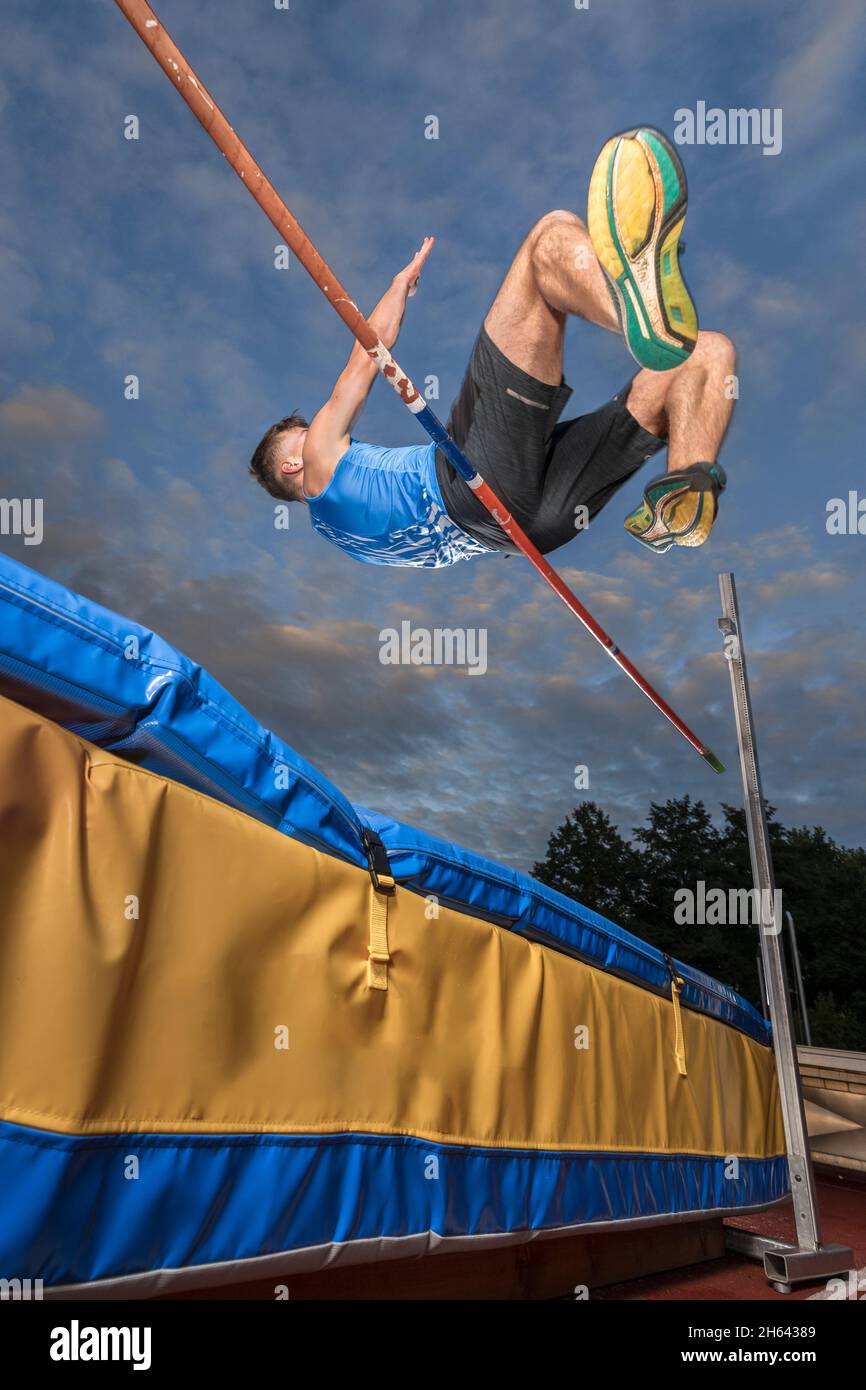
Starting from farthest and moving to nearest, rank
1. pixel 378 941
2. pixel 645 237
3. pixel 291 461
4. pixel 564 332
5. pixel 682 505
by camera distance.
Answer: pixel 291 461, pixel 564 332, pixel 682 505, pixel 645 237, pixel 378 941

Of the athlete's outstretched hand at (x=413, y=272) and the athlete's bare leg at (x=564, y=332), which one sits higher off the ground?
the athlete's outstretched hand at (x=413, y=272)

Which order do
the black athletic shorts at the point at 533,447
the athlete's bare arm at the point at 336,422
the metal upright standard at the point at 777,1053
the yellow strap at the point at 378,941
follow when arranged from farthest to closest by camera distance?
1. the athlete's bare arm at the point at 336,422
2. the black athletic shorts at the point at 533,447
3. the metal upright standard at the point at 777,1053
4. the yellow strap at the point at 378,941

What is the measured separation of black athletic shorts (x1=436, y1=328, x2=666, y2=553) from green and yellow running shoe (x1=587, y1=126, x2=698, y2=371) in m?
0.54

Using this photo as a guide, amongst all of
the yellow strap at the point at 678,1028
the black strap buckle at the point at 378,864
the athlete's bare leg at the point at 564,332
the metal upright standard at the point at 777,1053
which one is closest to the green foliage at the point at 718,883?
the metal upright standard at the point at 777,1053

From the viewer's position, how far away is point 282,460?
10.7ft

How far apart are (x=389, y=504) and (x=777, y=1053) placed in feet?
6.72

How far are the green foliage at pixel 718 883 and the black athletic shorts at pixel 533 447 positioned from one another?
10.2 meters

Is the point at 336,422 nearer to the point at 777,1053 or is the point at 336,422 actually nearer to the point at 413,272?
the point at 413,272

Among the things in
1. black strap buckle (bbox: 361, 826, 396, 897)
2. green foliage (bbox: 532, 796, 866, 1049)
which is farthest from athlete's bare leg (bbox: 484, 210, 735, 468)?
green foliage (bbox: 532, 796, 866, 1049)

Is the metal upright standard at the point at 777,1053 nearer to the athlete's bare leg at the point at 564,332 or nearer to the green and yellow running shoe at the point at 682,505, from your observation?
the green and yellow running shoe at the point at 682,505

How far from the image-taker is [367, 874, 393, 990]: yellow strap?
1005 mm

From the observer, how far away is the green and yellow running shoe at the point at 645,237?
65.0 inches

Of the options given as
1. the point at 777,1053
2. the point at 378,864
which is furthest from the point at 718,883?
the point at 378,864

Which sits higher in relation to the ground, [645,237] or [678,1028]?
[645,237]
